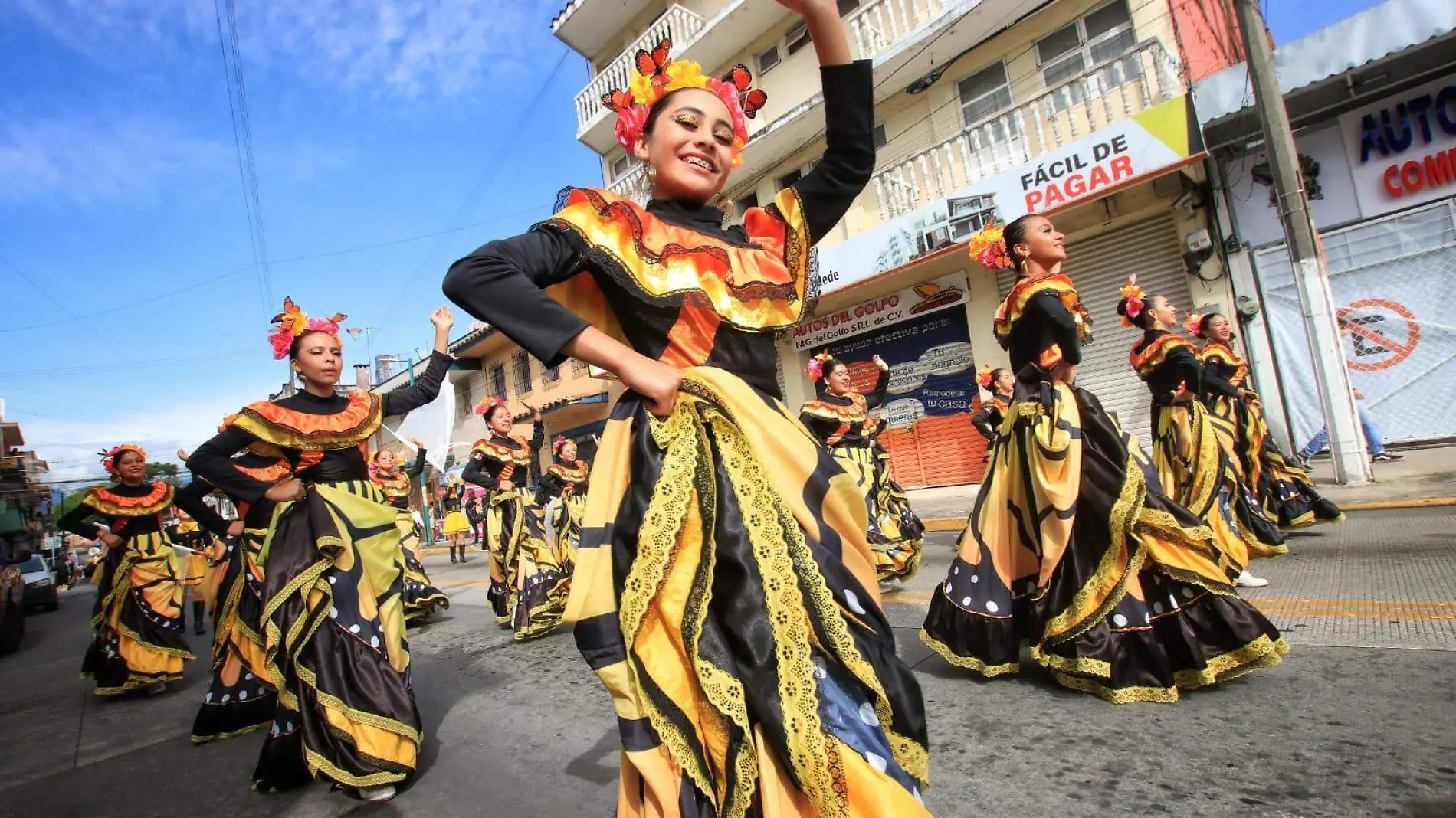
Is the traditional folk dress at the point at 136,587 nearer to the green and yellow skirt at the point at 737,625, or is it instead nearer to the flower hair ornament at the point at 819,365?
the flower hair ornament at the point at 819,365

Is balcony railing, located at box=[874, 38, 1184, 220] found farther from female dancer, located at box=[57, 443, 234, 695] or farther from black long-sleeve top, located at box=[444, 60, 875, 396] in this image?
female dancer, located at box=[57, 443, 234, 695]

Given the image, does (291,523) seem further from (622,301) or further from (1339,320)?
(1339,320)

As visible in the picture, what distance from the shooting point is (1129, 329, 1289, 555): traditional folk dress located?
5121 mm

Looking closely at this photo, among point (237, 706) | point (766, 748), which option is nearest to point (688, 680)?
point (766, 748)

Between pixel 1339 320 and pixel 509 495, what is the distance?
11.1 m

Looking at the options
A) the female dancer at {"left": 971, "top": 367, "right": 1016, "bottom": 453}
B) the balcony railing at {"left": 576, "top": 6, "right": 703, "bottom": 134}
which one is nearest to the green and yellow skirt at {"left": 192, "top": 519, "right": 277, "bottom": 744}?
the female dancer at {"left": 971, "top": 367, "right": 1016, "bottom": 453}

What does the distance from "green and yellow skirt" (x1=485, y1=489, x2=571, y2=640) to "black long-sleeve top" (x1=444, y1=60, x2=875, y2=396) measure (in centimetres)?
494

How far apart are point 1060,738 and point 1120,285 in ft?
33.8

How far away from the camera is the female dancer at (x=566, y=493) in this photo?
7.48 metres

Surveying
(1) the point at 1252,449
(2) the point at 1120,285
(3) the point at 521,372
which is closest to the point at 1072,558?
(1) the point at 1252,449

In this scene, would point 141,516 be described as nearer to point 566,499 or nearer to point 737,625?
point 566,499

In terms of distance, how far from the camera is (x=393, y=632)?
11.4 ft

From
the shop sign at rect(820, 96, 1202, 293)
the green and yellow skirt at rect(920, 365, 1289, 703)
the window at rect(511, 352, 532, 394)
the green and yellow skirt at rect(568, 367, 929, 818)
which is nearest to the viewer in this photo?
the green and yellow skirt at rect(568, 367, 929, 818)

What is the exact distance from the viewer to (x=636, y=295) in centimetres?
156
